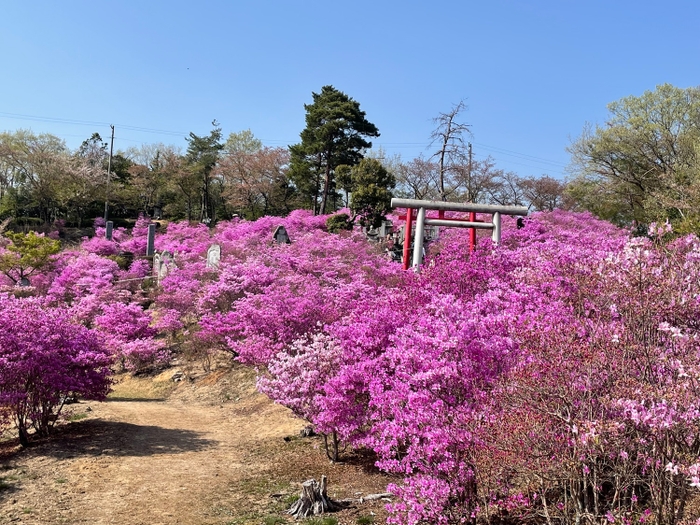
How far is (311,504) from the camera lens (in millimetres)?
6395

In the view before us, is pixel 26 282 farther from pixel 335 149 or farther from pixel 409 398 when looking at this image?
pixel 409 398

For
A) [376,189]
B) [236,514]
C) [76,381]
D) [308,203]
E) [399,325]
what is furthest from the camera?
[308,203]

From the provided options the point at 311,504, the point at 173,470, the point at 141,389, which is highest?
the point at 311,504

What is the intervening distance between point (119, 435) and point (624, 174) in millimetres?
26507

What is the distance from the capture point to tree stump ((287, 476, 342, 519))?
20.8ft

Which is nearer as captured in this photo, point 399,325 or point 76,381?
point 399,325

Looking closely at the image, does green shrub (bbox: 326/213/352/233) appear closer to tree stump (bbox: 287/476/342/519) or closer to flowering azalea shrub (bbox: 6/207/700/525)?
flowering azalea shrub (bbox: 6/207/700/525)

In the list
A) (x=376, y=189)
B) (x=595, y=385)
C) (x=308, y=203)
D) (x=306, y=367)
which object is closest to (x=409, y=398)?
(x=595, y=385)

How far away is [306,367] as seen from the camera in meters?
8.34

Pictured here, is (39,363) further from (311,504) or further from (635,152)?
(635,152)

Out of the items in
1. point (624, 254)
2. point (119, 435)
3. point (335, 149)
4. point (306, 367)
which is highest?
point (335, 149)

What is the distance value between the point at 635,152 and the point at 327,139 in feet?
57.2

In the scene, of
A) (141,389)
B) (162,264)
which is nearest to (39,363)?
(141,389)

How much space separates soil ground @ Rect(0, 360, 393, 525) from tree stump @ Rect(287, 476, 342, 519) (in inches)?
6.2
